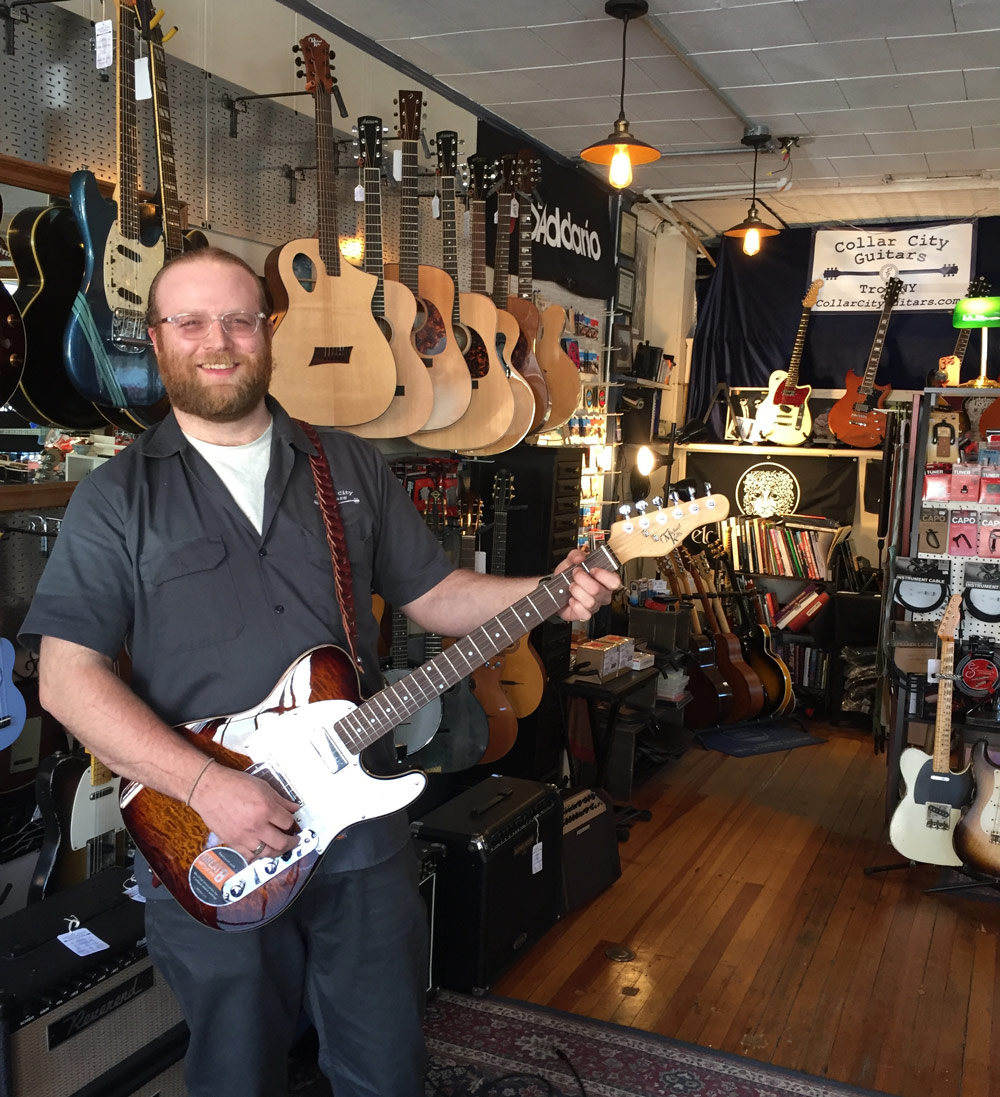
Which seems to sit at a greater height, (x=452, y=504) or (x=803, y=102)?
(x=803, y=102)

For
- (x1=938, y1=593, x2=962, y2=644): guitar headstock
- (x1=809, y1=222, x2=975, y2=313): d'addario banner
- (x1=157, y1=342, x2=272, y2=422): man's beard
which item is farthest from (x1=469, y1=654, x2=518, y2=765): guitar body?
(x1=809, y1=222, x2=975, y2=313): d'addario banner

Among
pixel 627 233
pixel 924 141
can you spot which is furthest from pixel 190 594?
pixel 627 233

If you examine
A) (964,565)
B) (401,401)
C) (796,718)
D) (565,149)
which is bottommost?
(796,718)

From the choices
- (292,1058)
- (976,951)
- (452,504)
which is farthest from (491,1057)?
(452,504)

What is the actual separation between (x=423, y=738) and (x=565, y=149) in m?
3.14

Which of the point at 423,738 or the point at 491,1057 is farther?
the point at 423,738

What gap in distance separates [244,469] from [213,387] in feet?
0.51

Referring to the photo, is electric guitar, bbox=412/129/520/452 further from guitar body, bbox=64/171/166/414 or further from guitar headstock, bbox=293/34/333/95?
guitar body, bbox=64/171/166/414

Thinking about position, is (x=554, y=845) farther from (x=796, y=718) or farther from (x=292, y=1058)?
(x=796, y=718)

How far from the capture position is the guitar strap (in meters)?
1.67

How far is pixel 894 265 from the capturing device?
242 inches

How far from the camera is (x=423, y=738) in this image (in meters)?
3.23

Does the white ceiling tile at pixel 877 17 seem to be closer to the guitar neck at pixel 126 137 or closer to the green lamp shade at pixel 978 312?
the guitar neck at pixel 126 137

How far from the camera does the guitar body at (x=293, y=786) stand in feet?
5.09
